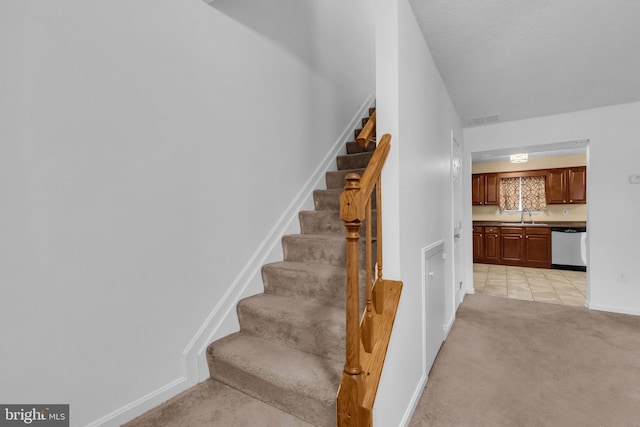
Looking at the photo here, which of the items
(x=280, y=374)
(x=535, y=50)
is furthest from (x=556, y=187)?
(x=280, y=374)

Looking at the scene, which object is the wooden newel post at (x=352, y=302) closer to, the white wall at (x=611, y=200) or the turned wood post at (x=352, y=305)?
the turned wood post at (x=352, y=305)

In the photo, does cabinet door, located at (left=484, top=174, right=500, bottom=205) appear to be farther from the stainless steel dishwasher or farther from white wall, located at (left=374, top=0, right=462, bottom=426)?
white wall, located at (left=374, top=0, right=462, bottom=426)

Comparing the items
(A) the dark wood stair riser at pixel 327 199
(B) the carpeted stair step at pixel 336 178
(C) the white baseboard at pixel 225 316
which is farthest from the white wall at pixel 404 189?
(C) the white baseboard at pixel 225 316

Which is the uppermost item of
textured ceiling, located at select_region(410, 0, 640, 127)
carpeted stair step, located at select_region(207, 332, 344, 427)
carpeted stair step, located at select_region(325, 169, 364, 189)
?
textured ceiling, located at select_region(410, 0, 640, 127)

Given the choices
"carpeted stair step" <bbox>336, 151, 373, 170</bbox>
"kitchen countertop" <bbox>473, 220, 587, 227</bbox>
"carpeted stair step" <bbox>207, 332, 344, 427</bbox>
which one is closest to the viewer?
"carpeted stair step" <bbox>207, 332, 344, 427</bbox>

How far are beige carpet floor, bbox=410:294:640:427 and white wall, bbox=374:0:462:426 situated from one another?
0.28 m

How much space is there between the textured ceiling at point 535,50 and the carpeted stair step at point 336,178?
1186mm

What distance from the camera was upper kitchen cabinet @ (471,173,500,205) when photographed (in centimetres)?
680

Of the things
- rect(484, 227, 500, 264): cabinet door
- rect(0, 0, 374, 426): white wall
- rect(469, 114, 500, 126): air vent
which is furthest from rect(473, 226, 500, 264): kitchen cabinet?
rect(0, 0, 374, 426): white wall

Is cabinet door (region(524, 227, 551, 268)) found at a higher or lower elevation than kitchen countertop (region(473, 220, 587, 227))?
lower

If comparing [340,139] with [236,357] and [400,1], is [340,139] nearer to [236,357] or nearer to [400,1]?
[400,1]

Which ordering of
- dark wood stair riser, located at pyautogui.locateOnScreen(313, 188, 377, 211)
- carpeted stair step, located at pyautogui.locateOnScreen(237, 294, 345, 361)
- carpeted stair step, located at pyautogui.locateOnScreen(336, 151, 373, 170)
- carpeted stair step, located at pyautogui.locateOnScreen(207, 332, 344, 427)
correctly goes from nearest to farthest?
carpeted stair step, located at pyautogui.locateOnScreen(207, 332, 344, 427)
carpeted stair step, located at pyautogui.locateOnScreen(237, 294, 345, 361)
dark wood stair riser, located at pyautogui.locateOnScreen(313, 188, 377, 211)
carpeted stair step, located at pyautogui.locateOnScreen(336, 151, 373, 170)

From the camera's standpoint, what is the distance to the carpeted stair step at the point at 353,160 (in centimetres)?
285

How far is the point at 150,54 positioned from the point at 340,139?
2030 mm
